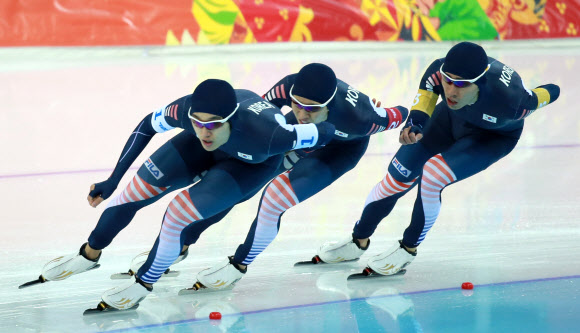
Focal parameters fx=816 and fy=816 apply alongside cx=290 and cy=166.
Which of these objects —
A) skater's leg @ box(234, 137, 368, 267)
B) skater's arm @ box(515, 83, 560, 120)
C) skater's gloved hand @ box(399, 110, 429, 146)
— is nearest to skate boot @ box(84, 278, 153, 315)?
skater's leg @ box(234, 137, 368, 267)

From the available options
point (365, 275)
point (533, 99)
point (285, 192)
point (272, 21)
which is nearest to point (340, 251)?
point (365, 275)

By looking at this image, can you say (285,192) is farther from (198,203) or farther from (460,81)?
(460,81)

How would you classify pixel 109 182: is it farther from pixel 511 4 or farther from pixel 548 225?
pixel 511 4

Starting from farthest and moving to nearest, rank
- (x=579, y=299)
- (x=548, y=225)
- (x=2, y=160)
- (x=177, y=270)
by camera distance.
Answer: (x=2, y=160), (x=548, y=225), (x=177, y=270), (x=579, y=299)

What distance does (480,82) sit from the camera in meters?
4.10

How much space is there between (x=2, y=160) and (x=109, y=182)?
3165mm

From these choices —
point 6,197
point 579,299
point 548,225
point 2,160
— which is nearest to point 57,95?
point 2,160

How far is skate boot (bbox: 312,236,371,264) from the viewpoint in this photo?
4637 millimetres

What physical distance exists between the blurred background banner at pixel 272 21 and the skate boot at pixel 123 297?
8.64 meters

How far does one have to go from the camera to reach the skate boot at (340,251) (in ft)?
15.2

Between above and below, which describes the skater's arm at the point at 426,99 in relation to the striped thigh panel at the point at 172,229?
above

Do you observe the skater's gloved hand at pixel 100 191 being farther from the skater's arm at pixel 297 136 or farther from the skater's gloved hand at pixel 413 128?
the skater's gloved hand at pixel 413 128

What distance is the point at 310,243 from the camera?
491 cm

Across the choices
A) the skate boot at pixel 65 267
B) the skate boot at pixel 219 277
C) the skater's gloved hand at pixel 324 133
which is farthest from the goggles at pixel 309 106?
the skate boot at pixel 65 267
